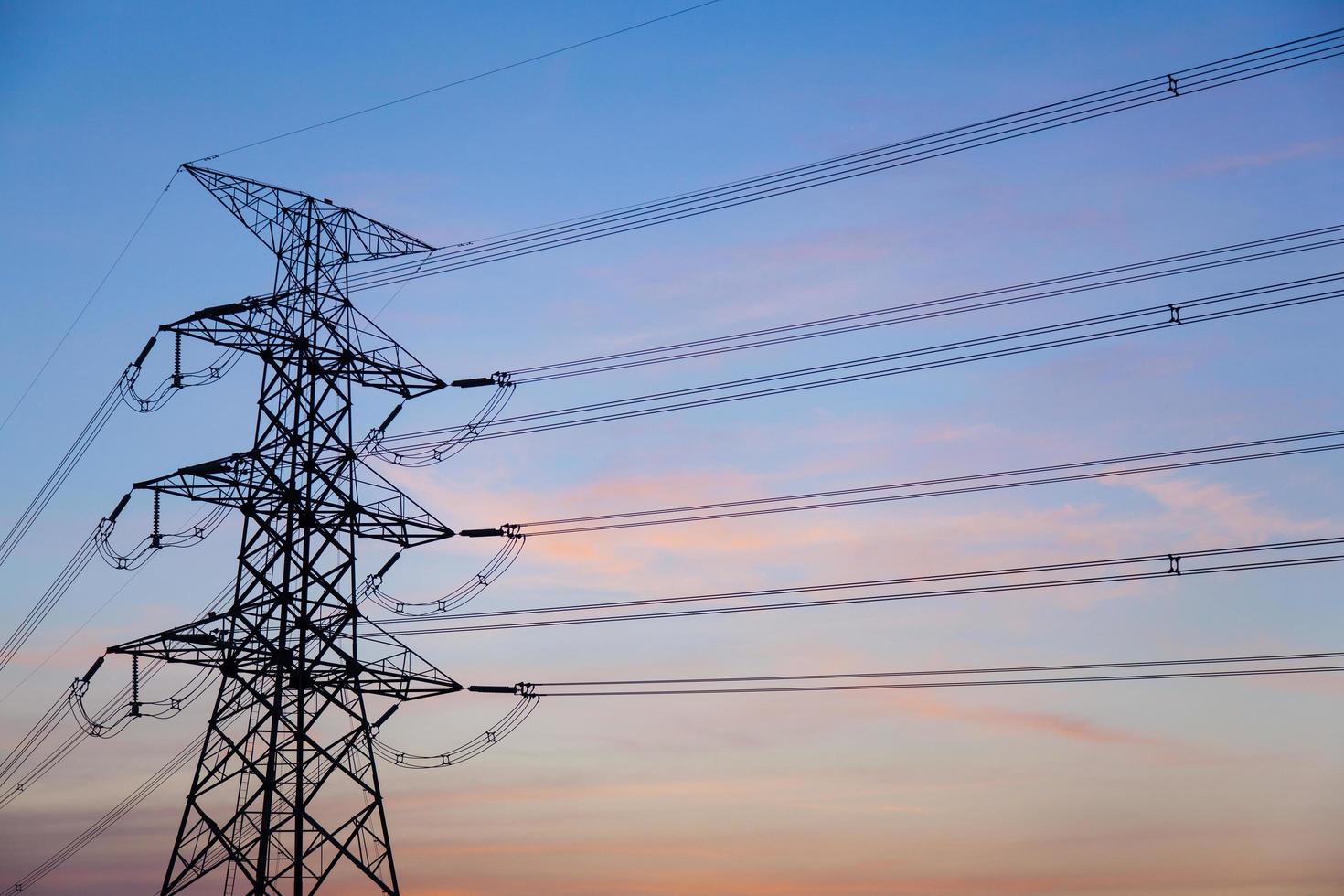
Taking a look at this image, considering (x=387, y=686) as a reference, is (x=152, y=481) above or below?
above

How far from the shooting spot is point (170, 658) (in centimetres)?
3538

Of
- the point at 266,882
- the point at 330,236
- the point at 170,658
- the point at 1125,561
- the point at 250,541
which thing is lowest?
the point at 266,882

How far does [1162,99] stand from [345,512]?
69.1 ft

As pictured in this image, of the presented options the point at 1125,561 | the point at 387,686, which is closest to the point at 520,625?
the point at 387,686

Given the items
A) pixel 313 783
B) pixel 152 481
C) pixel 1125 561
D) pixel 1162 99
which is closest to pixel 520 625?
pixel 313 783

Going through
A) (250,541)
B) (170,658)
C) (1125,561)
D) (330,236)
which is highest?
(330,236)

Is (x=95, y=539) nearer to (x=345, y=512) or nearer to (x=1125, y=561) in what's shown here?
(x=345, y=512)

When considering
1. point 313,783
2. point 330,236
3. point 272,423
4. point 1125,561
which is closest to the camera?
point 1125,561

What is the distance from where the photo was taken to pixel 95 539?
38719 mm

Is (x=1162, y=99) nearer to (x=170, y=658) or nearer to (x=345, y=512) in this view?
(x=345, y=512)

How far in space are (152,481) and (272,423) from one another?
3130mm

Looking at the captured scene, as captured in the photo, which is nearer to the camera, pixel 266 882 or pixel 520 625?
pixel 266 882

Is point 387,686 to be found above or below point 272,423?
below

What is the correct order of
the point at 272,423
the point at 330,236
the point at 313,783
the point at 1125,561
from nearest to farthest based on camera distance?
1. the point at 1125,561
2. the point at 313,783
3. the point at 272,423
4. the point at 330,236
